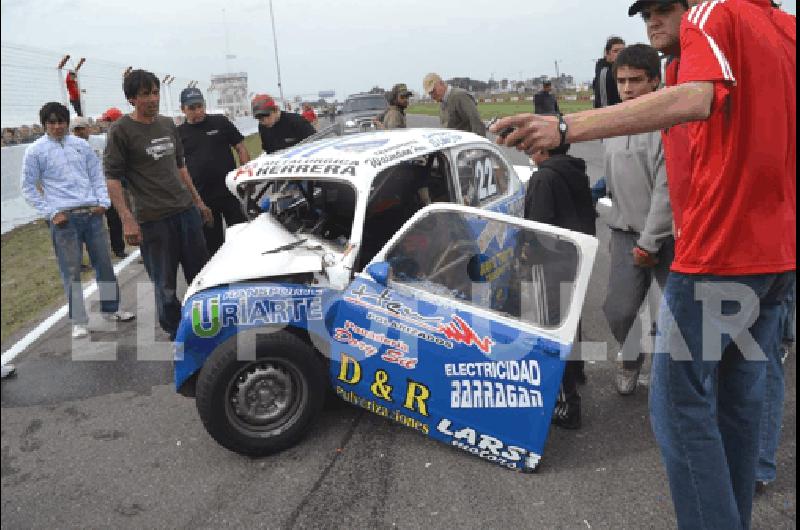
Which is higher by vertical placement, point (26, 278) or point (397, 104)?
point (397, 104)

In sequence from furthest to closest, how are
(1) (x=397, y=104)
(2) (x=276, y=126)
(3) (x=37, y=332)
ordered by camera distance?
(1) (x=397, y=104)
(2) (x=276, y=126)
(3) (x=37, y=332)

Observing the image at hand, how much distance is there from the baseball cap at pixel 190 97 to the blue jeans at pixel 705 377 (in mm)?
5059

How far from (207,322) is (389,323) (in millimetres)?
987

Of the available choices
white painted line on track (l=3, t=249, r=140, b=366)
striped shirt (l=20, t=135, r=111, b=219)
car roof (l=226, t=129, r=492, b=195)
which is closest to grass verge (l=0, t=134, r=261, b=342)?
white painted line on track (l=3, t=249, r=140, b=366)

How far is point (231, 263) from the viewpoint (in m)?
3.42

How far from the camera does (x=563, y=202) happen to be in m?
3.15

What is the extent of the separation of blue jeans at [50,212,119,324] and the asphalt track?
1.30 m

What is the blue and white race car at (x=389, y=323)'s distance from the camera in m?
2.77

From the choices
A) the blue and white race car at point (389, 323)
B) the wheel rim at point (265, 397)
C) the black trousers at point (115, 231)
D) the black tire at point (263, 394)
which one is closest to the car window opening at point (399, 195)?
the blue and white race car at point (389, 323)

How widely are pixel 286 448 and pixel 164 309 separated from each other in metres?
2.12

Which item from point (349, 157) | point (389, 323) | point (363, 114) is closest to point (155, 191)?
point (349, 157)

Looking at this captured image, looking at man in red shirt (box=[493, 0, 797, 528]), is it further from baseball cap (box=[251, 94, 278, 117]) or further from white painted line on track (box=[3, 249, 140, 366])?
baseball cap (box=[251, 94, 278, 117])

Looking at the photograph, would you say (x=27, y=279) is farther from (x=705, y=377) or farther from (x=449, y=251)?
(x=705, y=377)

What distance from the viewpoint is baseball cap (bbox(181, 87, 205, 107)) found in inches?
224
